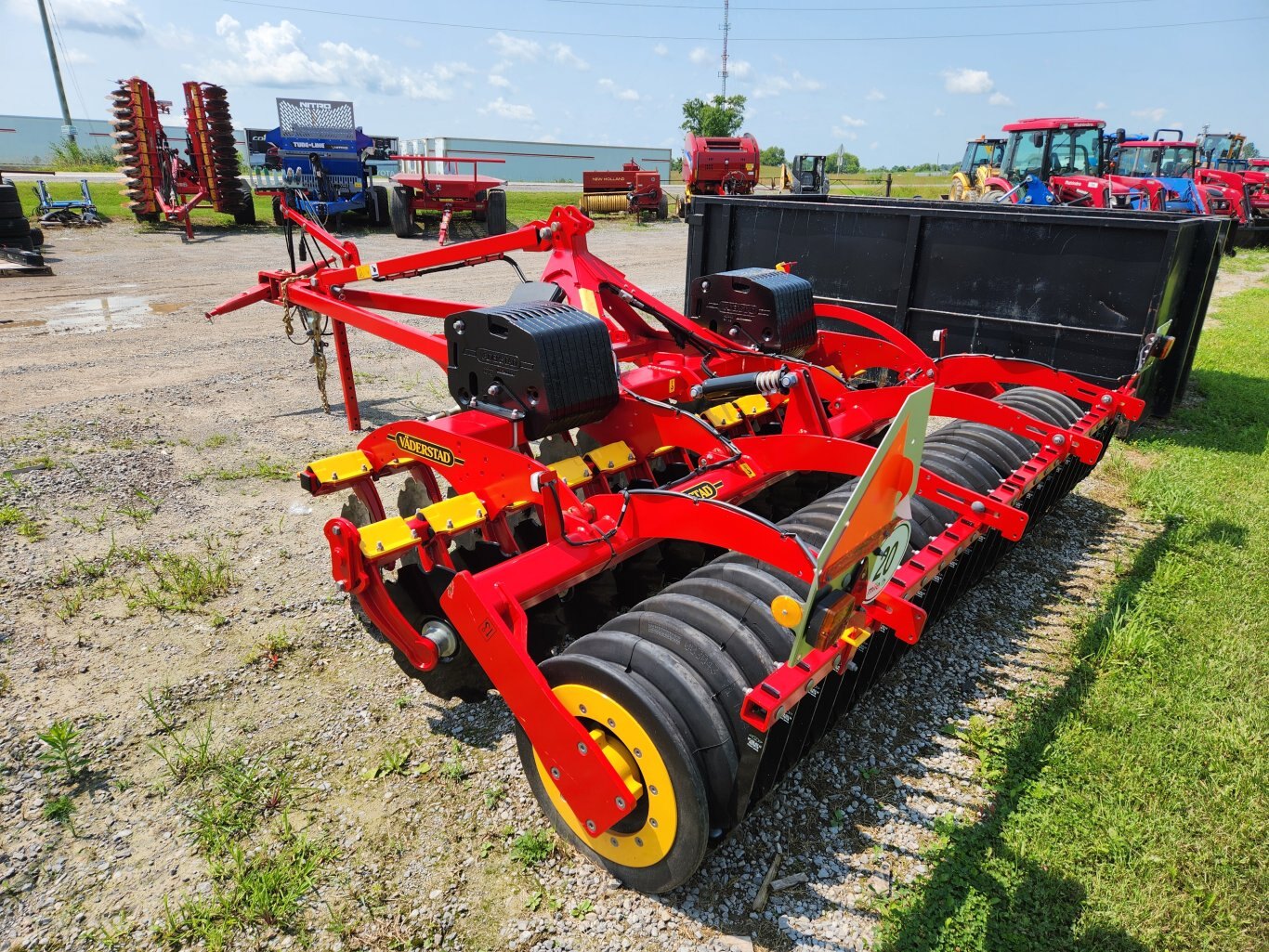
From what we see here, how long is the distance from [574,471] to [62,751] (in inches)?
83.0

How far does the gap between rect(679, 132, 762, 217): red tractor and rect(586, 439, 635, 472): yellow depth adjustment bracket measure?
19687 mm

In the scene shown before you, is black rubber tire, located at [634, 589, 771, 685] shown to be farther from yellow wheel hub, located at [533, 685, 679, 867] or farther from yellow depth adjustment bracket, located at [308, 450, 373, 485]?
yellow depth adjustment bracket, located at [308, 450, 373, 485]

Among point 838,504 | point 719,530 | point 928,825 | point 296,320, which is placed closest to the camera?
point 719,530

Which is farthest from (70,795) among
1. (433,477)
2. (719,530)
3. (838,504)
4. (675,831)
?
(838,504)

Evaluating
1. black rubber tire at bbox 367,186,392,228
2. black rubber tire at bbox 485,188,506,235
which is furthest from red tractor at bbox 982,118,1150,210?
black rubber tire at bbox 367,186,392,228

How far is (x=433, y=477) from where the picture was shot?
12.4 feet

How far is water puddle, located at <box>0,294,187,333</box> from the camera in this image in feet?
31.1

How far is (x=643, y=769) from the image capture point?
221 centimetres

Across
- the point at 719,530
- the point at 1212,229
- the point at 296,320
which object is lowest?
the point at 296,320

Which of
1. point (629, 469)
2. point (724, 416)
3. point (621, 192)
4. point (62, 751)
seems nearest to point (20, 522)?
point (62, 751)

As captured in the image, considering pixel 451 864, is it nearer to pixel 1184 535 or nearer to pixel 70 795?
pixel 70 795

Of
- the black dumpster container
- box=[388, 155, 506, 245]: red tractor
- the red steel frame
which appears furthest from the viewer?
box=[388, 155, 506, 245]: red tractor

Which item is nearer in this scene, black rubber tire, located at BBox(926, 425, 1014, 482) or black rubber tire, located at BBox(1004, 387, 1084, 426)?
black rubber tire, located at BBox(926, 425, 1014, 482)

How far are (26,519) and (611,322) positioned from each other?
3.52 meters
